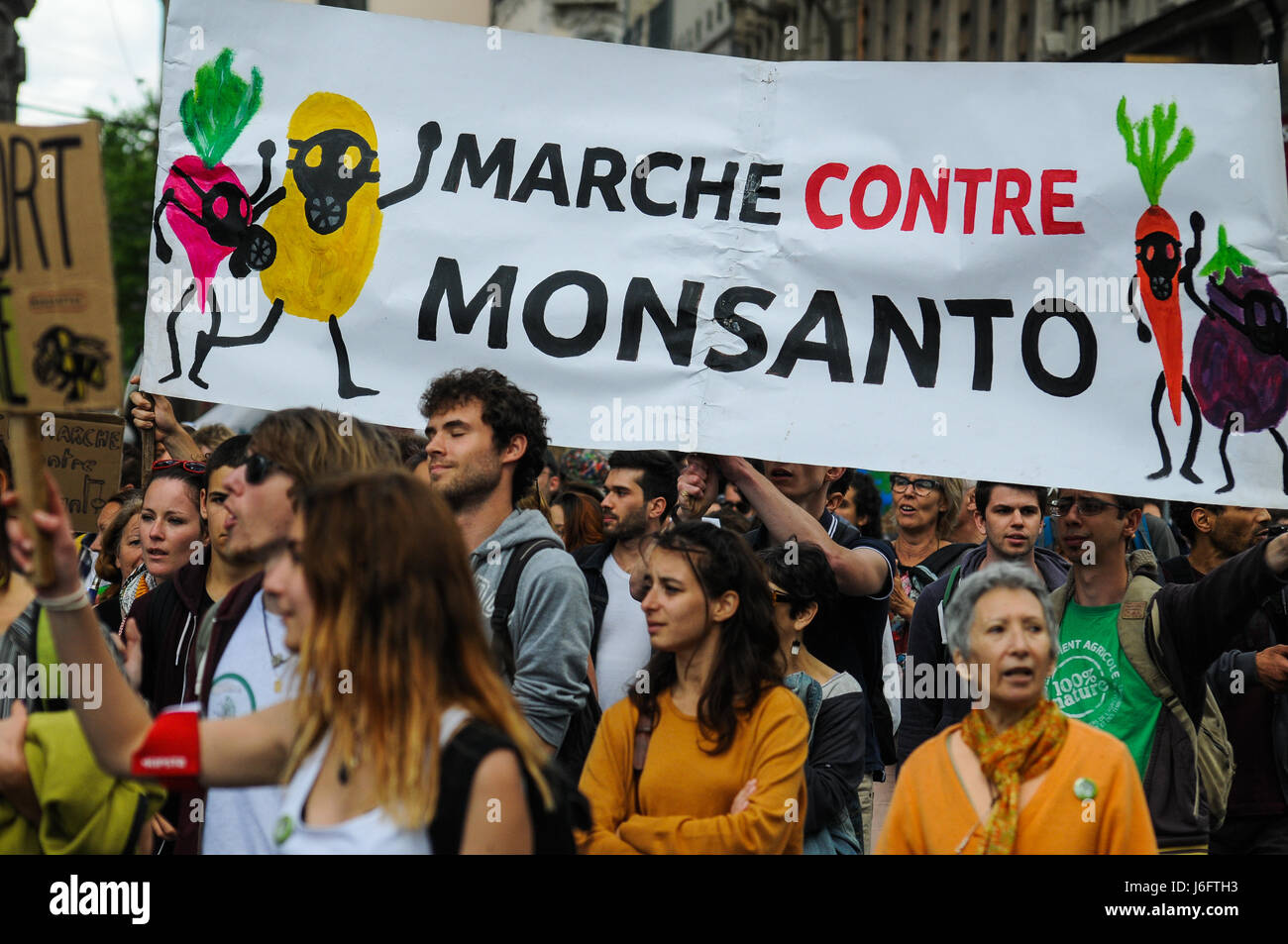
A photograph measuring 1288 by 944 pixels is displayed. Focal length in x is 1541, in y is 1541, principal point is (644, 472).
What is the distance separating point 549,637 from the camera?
13.9 ft

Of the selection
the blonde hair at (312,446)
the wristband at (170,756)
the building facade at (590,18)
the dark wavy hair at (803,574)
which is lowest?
the wristband at (170,756)

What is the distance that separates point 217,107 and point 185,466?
1.23 metres

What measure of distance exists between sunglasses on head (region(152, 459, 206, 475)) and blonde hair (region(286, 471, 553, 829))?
9.55 ft

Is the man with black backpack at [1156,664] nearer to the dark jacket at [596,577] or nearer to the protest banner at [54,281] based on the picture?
the dark jacket at [596,577]

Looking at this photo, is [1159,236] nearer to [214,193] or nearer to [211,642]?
[214,193]

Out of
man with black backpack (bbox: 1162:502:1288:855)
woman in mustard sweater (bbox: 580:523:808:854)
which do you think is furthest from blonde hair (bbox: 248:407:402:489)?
man with black backpack (bbox: 1162:502:1288:855)

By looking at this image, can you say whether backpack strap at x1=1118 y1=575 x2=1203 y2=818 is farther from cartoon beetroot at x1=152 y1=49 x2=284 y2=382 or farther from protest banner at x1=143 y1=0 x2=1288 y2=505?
cartoon beetroot at x1=152 y1=49 x2=284 y2=382

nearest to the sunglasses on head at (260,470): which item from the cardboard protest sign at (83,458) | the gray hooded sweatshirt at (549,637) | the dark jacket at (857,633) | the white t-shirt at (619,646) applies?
the gray hooded sweatshirt at (549,637)

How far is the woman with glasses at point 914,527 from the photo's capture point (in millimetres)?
7141

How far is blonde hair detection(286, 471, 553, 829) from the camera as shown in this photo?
250 cm

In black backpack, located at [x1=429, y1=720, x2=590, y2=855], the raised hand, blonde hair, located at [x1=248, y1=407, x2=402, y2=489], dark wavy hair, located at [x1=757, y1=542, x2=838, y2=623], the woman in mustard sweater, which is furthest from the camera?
dark wavy hair, located at [x1=757, y1=542, x2=838, y2=623]


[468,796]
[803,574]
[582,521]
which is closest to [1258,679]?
[803,574]

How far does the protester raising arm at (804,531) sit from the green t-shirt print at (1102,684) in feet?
2.00
